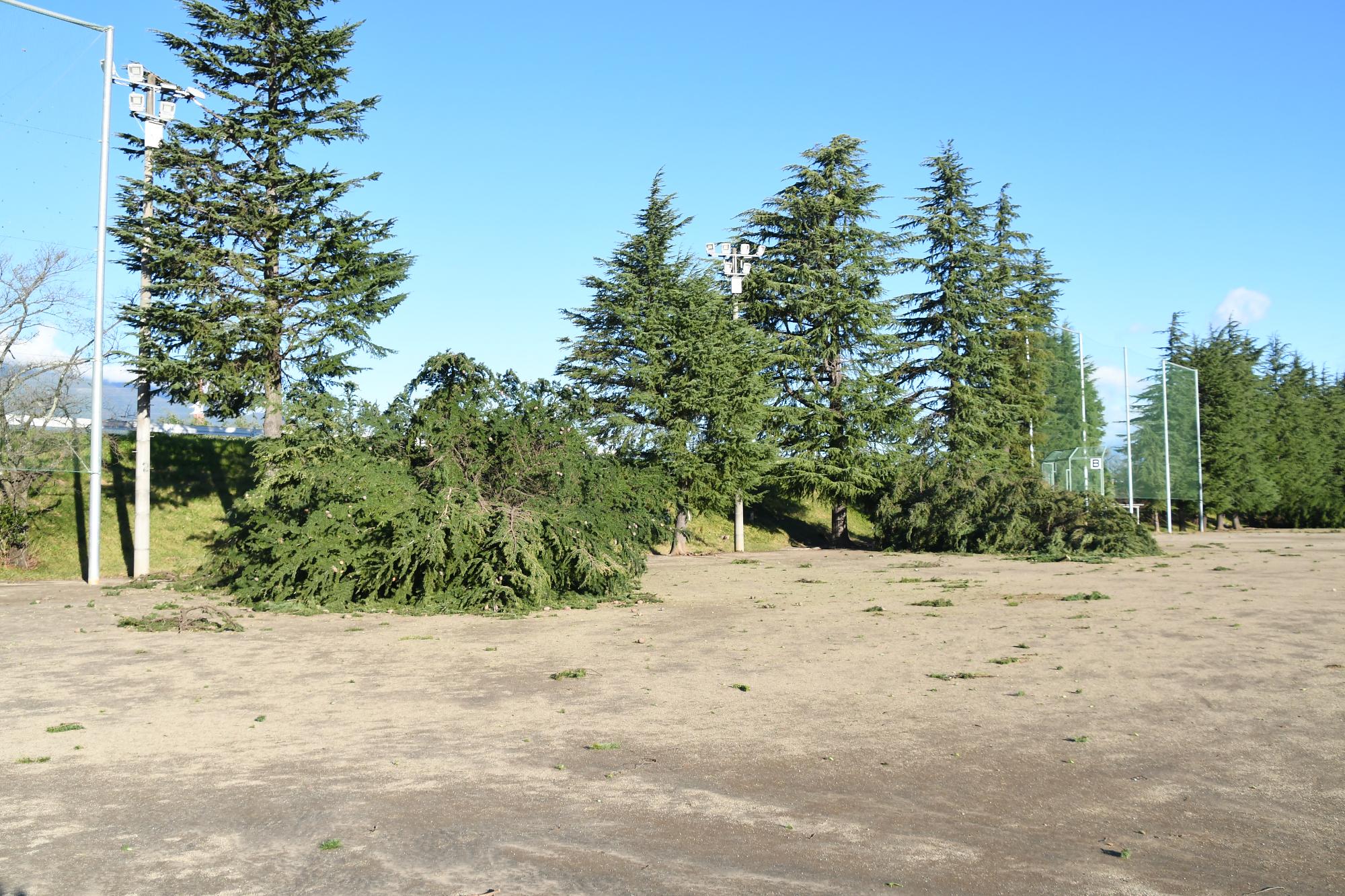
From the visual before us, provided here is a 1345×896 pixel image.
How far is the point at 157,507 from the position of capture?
23562 mm

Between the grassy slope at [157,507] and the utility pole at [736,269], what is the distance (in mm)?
14151

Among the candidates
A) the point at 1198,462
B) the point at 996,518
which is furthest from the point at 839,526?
the point at 1198,462

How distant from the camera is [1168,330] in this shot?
5172 centimetres

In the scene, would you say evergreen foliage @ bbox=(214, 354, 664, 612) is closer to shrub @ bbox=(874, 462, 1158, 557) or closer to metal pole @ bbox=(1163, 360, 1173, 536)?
shrub @ bbox=(874, 462, 1158, 557)

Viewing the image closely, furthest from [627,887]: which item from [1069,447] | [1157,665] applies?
[1069,447]

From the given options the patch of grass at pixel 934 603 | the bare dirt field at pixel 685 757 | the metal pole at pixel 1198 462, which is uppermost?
the metal pole at pixel 1198 462

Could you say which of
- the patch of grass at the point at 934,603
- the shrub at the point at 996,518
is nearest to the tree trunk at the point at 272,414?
the patch of grass at the point at 934,603

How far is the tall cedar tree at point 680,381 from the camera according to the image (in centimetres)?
2772

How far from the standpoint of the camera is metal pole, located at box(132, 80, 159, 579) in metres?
19.5

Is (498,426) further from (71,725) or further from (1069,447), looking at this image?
(1069,447)

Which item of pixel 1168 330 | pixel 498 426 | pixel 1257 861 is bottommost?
pixel 1257 861

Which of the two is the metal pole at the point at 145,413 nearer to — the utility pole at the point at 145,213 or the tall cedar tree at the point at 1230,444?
the utility pole at the point at 145,213

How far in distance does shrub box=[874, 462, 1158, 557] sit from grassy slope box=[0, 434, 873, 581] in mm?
18852

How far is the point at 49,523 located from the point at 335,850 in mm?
20052
